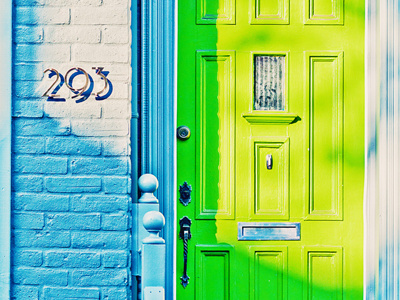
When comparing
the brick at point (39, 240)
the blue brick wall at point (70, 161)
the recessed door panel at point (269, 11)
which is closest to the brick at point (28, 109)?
the blue brick wall at point (70, 161)

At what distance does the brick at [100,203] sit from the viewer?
256cm

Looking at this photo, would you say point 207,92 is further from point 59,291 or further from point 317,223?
point 59,291

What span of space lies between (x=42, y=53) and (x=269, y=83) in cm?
124

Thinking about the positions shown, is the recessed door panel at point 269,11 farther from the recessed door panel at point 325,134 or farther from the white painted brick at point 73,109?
the white painted brick at point 73,109

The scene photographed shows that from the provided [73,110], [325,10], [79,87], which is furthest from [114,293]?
[325,10]

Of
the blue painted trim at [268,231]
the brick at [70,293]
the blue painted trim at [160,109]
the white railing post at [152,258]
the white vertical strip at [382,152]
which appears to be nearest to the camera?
the white railing post at [152,258]

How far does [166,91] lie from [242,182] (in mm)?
662

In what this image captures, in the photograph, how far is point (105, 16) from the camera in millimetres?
2574

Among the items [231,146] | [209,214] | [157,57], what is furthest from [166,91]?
[209,214]

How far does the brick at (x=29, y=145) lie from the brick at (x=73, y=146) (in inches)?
1.3

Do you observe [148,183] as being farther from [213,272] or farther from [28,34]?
[28,34]

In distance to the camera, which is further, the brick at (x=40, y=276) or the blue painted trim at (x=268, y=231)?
the blue painted trim at (x=268, y=231)

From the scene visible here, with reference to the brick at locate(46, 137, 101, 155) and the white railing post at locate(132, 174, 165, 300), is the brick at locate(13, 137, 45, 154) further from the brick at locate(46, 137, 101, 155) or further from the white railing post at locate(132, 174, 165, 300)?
the white railing post at locate(132, 174, 165, 300)

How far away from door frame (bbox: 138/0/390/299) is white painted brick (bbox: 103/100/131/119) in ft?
0.67
